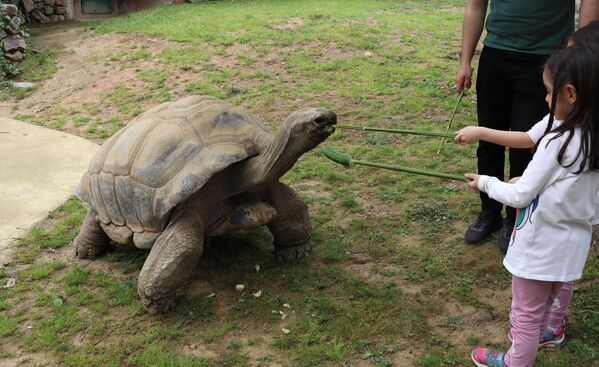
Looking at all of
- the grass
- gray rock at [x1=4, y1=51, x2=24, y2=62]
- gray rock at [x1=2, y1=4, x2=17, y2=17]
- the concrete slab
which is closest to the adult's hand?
the grass

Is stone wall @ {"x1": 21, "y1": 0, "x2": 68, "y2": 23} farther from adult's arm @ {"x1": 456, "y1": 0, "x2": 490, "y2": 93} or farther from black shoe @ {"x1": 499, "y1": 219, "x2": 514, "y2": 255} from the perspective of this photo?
black shoe @ {"x1": 499, "y1": 219, "x2": 514, "y2": 255}

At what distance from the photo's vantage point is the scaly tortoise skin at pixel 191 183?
2.96m

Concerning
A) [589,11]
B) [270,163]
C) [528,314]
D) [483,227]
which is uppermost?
[589,11]

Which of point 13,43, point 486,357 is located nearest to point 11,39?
point 13,43

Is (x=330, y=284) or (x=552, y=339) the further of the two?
(x=330, y=284)

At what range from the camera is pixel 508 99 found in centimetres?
341

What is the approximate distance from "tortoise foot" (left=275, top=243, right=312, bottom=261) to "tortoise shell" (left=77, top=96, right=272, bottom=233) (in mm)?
709

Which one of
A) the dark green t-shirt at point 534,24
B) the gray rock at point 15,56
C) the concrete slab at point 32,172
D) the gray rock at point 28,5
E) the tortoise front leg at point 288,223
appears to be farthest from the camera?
the gray rock at point 28,5

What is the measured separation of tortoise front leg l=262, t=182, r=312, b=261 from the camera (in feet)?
11.3

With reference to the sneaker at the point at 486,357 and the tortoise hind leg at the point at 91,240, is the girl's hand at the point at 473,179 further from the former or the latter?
the tortoise hind leg at the point at 91,240

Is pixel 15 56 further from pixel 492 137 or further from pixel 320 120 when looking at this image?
pixel 492 137

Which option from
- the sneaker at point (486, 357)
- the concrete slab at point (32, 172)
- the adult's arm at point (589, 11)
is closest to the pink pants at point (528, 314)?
the sneaker at point (486, 357)

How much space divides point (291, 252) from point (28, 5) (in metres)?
10.8

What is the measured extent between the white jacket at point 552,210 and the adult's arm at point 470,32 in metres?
1.51
